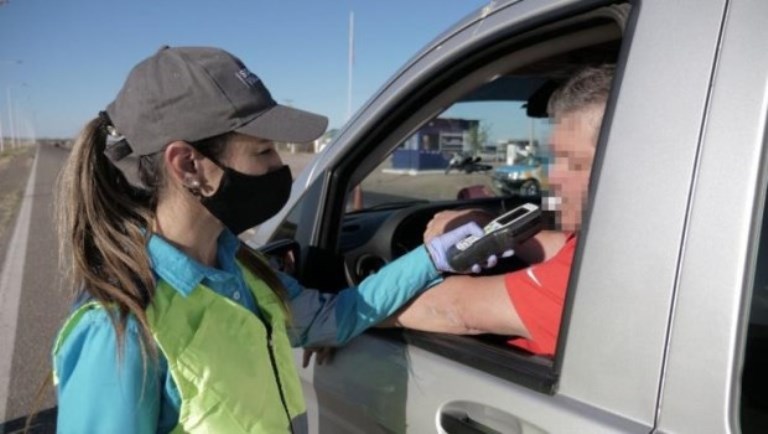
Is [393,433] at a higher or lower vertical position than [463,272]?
lower

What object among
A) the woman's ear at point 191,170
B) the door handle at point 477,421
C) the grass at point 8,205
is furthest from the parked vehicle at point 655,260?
the grass at point 8,205

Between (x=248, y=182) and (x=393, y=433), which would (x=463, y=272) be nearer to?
(x=393, y=433)

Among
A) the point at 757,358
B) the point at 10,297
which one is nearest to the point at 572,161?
the point at 757,358

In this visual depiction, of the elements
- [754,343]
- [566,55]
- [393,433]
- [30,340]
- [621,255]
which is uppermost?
[566,55]

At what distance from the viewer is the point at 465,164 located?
8.08ft

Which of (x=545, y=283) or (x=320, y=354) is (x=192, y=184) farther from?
(x=545, y=283)

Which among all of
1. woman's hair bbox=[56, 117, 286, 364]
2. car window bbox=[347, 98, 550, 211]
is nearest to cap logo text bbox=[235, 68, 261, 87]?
woman's hair bbox=[56, 117, 286, 364]

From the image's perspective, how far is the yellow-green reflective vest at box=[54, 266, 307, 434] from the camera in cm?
118

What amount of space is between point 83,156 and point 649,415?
3.94ft

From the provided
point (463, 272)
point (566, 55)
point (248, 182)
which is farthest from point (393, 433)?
point (566, 55)

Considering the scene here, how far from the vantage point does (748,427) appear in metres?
0.95

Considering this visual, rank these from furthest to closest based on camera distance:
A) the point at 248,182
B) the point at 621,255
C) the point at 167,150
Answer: the point at 248,182 → the point at 167,150 → the point at 621,255

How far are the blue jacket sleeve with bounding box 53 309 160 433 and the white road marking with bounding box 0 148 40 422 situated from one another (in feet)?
10.4

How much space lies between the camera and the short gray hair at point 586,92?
143 cm
